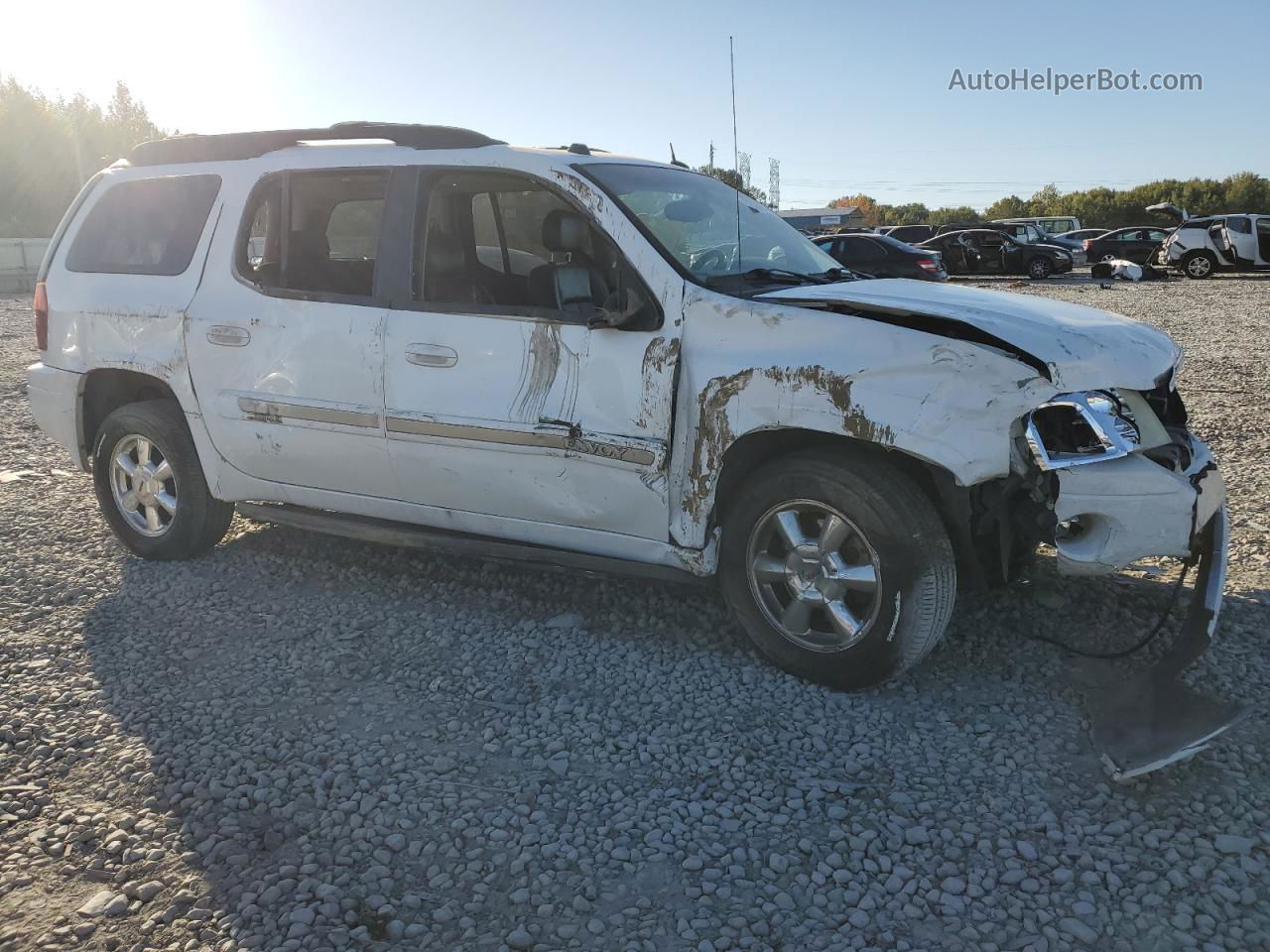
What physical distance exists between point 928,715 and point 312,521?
2843 millimetres

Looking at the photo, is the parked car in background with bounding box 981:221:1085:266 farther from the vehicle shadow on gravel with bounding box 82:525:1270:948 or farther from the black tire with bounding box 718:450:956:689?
the black tire with bounding box 718:450:956:689

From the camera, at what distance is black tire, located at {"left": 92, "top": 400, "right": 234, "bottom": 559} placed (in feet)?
16.7

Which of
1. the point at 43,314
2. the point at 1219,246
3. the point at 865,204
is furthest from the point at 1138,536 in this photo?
the point at 865,204

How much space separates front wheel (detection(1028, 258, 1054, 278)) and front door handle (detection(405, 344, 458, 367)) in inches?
1037

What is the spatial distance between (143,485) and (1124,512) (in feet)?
14.7

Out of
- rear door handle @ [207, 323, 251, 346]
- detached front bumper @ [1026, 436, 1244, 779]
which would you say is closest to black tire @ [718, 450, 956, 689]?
detached front bumper @ [1026, 436, 1244, 779]

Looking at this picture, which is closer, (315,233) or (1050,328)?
(1050,328)

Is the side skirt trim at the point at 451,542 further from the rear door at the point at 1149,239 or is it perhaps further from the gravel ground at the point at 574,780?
the rear door at the point at 1149,239

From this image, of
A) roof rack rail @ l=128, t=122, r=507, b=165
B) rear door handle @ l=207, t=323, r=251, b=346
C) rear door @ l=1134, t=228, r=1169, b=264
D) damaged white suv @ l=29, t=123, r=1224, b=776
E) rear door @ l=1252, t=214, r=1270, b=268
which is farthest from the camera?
rear door @ l=1134, t=228, r=1169, b=264

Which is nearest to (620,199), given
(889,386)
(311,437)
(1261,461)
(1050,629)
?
(889,386)

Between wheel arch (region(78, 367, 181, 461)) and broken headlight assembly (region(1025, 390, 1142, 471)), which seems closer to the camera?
broken headlight assembly (region(1025, 390, 1142, 471))

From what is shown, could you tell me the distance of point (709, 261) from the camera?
405cm

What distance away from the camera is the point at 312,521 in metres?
4.81

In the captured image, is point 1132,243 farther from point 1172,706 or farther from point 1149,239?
point 1172,706
